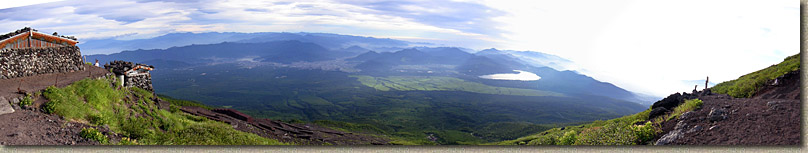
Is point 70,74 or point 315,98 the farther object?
point 315,98

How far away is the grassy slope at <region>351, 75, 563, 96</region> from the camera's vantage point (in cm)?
8825

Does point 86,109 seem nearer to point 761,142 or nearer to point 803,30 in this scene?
point 761,142

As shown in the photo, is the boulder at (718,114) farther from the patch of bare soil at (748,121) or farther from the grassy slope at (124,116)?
the grassy slope at (124,116)

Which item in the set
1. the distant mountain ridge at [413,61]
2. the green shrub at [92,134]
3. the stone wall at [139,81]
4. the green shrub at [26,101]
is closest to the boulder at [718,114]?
the green shrub at [92,134]

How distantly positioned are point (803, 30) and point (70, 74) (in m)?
13.8

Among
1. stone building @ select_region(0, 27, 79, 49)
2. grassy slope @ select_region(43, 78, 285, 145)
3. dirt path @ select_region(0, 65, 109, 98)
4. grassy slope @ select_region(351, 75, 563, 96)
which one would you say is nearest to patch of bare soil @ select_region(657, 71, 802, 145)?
grassy slope @ select_region(43, 78, 285, 145)

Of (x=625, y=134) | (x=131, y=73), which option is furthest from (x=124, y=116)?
(x=625, y=134)

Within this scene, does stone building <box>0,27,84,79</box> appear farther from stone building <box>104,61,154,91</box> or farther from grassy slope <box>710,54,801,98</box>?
grassy slope <box>710,54,801,98</box>

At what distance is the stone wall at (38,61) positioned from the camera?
22.4 ft

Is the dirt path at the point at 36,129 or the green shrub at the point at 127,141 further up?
the dirt path at the point at 36,129

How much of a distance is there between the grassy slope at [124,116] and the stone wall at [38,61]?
3.73 ft

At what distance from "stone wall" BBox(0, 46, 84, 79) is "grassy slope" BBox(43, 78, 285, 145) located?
1137 mm

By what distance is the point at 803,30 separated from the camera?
5.64 meters

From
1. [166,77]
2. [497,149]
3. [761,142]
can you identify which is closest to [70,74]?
[497,149]
